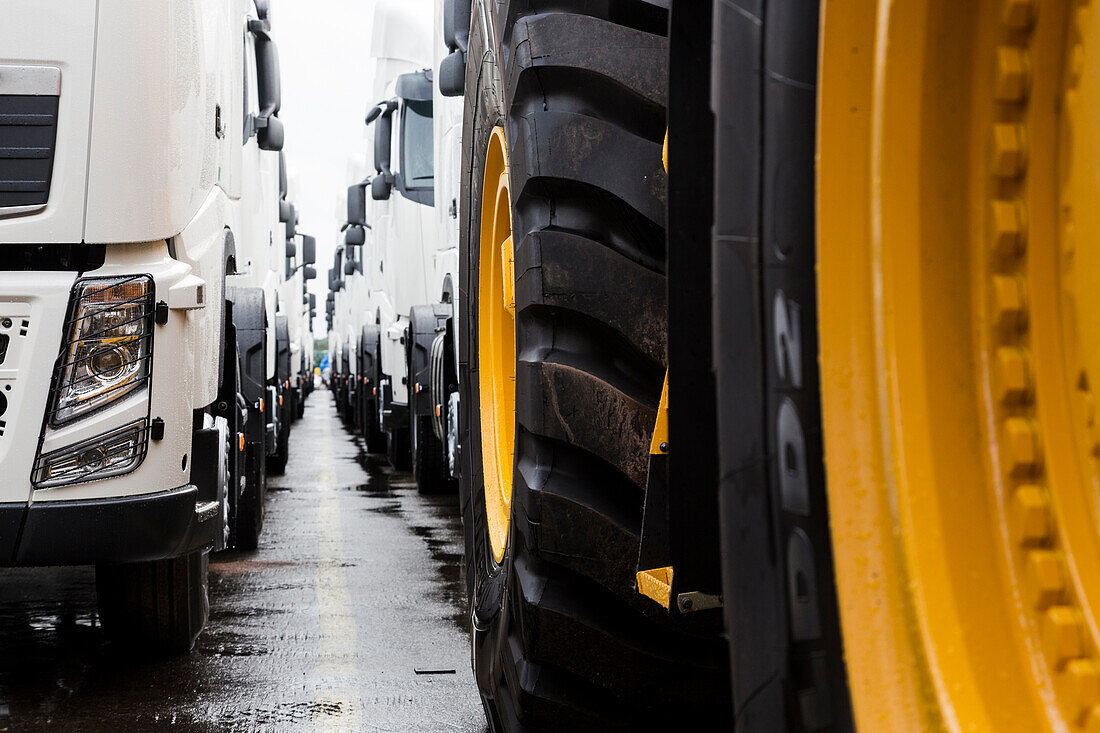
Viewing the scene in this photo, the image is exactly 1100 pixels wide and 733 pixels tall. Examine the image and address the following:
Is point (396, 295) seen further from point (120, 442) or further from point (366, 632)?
point (120, 442)

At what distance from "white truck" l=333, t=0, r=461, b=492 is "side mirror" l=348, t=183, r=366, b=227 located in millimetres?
13

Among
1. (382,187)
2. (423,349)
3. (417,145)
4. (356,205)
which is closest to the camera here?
(423,349)

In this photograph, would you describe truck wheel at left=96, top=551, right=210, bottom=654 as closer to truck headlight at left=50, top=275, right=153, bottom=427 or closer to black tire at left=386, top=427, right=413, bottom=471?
truck headlight at left=50, top=275, right=153, bottom=427

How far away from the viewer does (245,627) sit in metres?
4.83

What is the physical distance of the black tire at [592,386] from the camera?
2.12 metres

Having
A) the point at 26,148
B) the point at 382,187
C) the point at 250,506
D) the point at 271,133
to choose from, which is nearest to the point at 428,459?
the point at 382,187

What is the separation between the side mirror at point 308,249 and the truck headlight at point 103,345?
16233 millimetres

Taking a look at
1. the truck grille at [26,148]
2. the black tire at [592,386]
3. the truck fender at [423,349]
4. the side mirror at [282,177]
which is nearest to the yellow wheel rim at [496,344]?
the black tire at [592,386]

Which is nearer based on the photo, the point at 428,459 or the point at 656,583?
the point at 656,583

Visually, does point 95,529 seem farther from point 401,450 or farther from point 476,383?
point 401,450

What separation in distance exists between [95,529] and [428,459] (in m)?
6.10

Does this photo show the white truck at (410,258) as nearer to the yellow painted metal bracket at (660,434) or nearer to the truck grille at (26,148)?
the truck grille at (26,148)

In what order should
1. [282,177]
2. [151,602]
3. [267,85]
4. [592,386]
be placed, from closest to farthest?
[592,386], [151,602], [267,85], [282,177]

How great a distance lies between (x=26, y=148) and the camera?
10.6 ft
